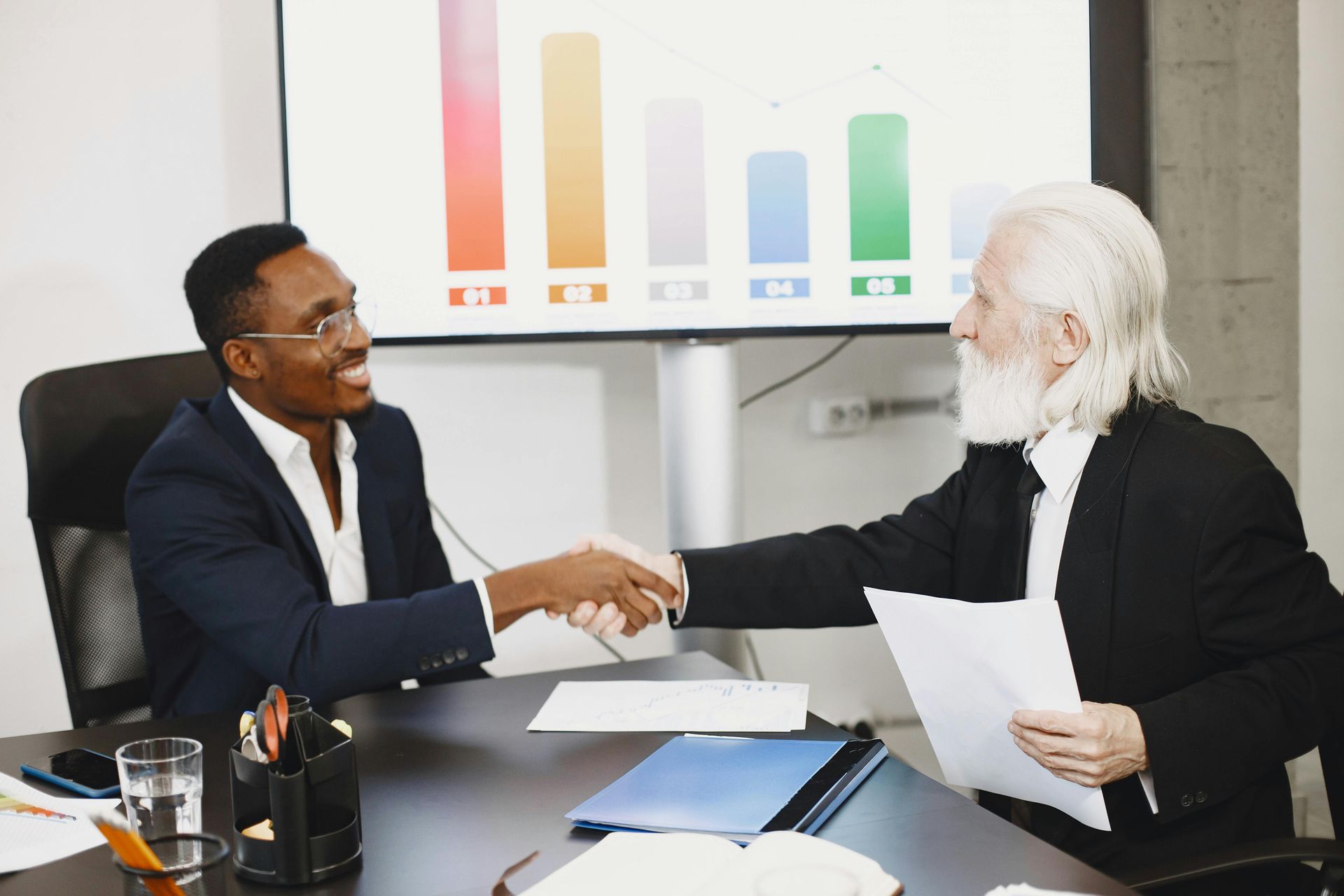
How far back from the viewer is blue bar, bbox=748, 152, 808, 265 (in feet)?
7.77

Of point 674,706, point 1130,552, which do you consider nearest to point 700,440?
point 674,706

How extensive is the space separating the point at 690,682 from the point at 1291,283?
1931 mm

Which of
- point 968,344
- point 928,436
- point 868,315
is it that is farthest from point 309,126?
A: point 928,436

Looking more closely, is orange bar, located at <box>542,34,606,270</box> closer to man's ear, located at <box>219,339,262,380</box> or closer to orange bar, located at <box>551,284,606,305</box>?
orange bar, located at <box>551,284,606,305</box>

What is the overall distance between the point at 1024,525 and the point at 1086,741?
39 centimetres

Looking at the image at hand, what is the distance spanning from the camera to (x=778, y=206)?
7.82 ft

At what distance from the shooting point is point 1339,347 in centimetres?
286

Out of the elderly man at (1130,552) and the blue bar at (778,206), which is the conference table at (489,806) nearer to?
the elderly man at (1130,552)

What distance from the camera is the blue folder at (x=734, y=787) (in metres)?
1.07

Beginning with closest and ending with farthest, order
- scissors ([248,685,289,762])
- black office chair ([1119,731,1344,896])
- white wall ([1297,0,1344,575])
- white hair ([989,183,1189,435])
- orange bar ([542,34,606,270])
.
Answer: scissors ([248,685,289,762]) < black office chair ([1119,731,1344,896]) < white hair ([989,183,1189,435]) < orange bar ([542,34,606,270]) < white wall ([1297,0,1344,575])

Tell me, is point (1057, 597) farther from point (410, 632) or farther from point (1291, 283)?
point (1291, 283)

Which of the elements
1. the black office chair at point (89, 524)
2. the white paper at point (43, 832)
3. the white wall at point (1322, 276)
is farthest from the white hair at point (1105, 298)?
the white wall at point (1322, 276)

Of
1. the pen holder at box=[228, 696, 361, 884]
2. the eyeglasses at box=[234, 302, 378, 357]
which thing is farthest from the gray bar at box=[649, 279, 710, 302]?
the pen holder at box=[228, 696, 361, 884]

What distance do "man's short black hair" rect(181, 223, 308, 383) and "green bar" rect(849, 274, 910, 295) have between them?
1.17 metres
